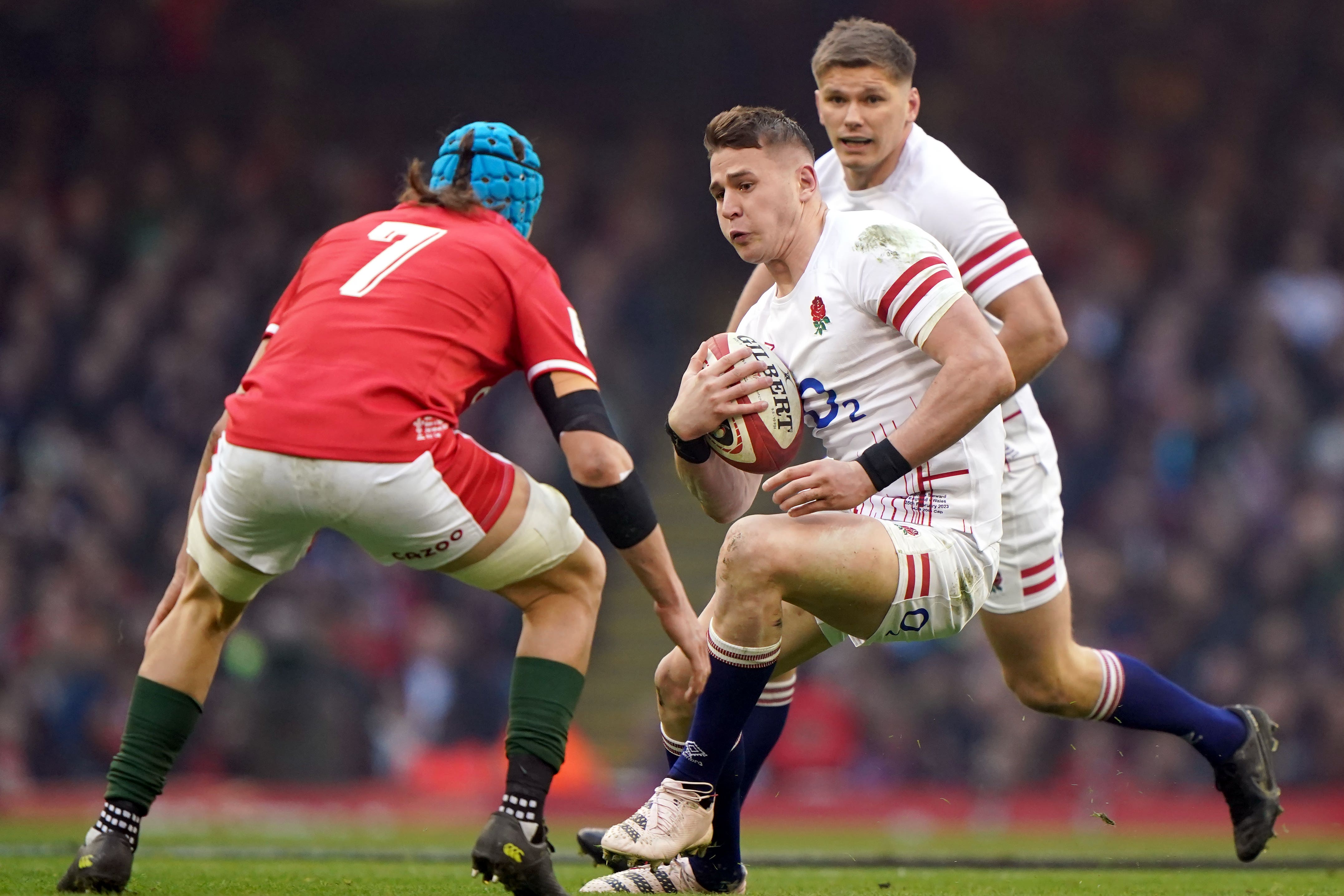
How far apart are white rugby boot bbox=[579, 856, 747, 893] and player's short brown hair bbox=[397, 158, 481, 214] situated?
2.07 m

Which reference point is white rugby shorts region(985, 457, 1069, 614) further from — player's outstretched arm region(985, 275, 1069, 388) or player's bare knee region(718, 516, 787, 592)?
player's bare knee region(718, 516, 787, 592)

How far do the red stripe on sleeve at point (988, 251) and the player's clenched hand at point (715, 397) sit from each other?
3.52 ft

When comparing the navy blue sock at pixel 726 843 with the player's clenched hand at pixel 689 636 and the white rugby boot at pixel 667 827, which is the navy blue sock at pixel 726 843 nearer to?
the white rugby boot at pixel 667 827

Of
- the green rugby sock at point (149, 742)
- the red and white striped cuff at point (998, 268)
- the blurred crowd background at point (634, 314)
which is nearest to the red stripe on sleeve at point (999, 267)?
the red and white striped cuff at point (998, 268)

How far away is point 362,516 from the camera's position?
400 cm

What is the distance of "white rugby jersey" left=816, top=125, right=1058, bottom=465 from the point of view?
5086mm

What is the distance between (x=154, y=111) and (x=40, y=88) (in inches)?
41.6

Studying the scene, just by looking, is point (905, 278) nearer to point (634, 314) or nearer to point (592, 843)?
point (592, 843)

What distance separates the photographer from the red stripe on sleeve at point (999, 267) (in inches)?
200

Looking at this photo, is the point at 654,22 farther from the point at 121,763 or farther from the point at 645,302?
the point at 121,763

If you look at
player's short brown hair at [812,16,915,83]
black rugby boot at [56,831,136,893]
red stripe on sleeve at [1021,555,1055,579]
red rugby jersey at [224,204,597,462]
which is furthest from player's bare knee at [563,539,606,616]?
player's short brown hair at [812,16,915,83]

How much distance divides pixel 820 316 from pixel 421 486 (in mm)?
1298

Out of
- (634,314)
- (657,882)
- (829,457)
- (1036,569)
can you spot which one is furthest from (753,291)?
(634,314)

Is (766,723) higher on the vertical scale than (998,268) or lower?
lower
